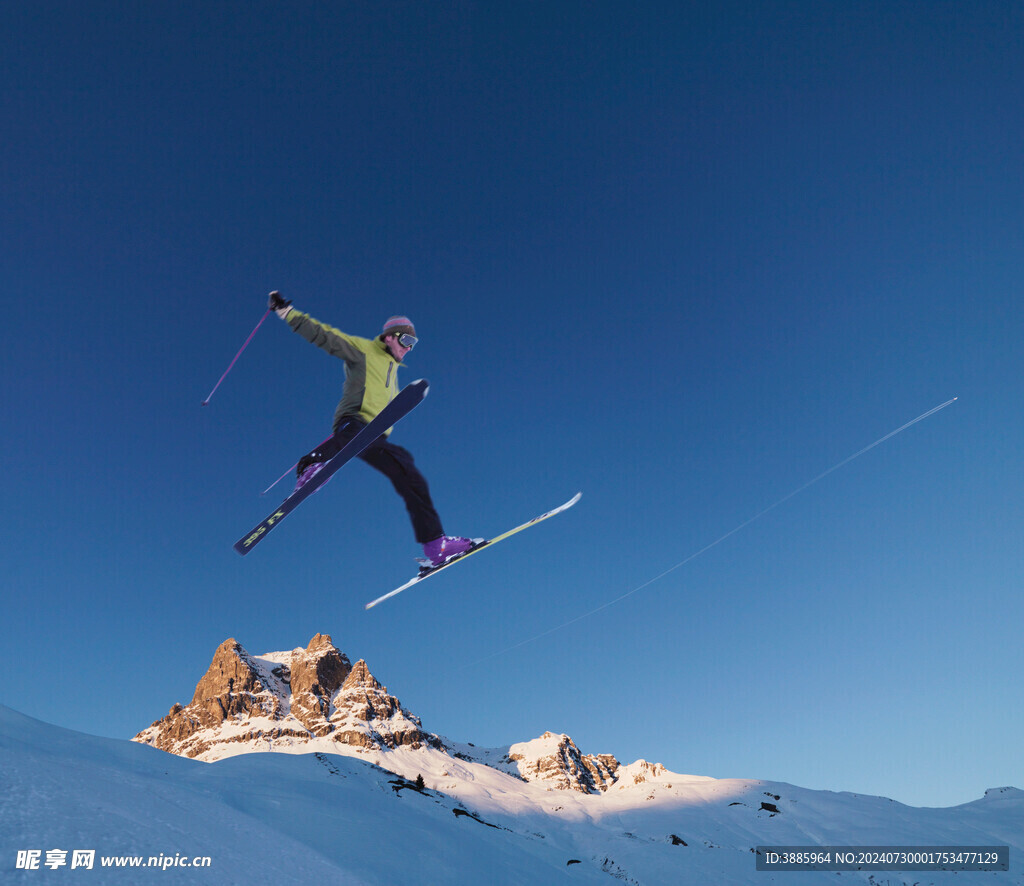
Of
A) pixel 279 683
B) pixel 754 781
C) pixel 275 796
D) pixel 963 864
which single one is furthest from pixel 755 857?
pixel 279 683

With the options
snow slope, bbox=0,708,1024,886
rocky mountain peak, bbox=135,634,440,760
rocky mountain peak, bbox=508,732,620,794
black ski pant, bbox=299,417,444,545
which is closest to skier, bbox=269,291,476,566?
black ski pant, bbox=299,417,444,545

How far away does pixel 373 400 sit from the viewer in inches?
283

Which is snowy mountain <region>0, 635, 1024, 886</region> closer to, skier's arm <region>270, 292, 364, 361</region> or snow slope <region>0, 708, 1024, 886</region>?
snow slope <region>0, 708, 1024, 886</region>

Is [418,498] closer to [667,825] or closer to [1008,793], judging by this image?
[667,825]

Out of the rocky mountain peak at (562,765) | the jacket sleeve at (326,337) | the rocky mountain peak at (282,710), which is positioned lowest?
the jacket sleeve at (326,337)

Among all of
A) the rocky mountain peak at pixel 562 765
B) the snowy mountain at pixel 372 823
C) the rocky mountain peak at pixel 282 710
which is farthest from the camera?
the rocky mountain peak at pixel 562 765

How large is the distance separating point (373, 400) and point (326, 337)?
911 millimetres

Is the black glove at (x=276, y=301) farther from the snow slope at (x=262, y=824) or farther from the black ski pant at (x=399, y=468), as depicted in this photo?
the snow slope at (x=262, y=824)

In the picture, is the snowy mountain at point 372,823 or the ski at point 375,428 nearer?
the snowy mountain at point 372,823

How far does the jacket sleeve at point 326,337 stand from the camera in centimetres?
696

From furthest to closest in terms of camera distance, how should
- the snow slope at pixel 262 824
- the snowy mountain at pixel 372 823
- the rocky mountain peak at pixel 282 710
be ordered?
the rocky mountain peak at pixel 282 710 → the snowy mountain at pixel 372 823 → the snow slope at pixel 262 824

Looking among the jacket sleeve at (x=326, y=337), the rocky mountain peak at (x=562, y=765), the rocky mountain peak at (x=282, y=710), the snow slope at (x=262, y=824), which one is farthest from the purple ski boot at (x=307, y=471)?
the rocky mountain peak at (x=562, y=765)

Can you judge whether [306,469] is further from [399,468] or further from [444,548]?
[444,548]

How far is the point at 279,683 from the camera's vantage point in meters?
181
